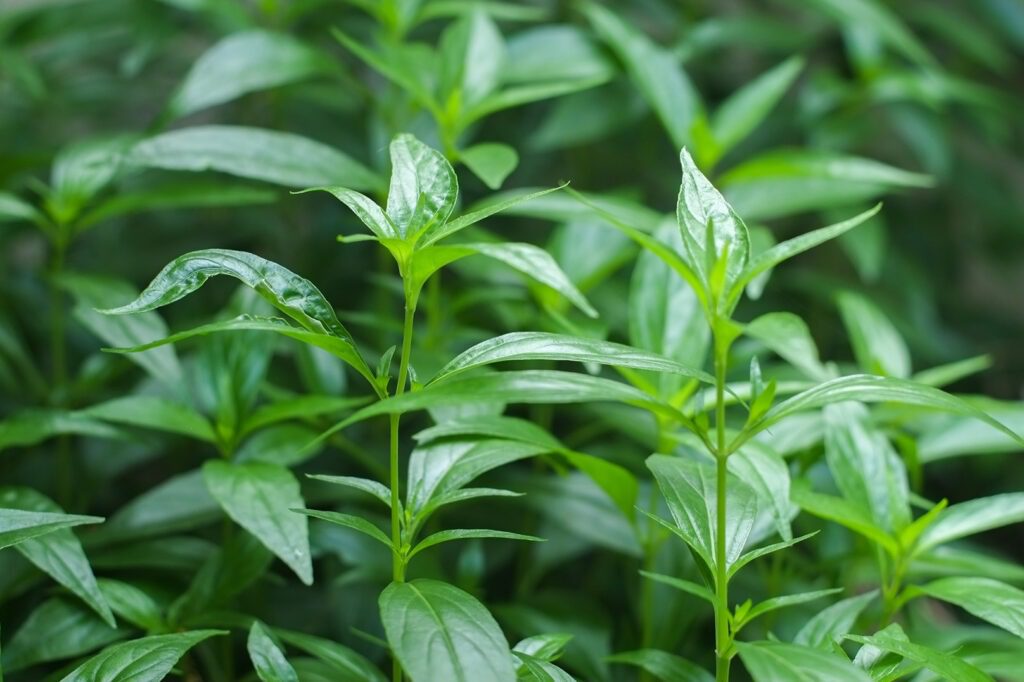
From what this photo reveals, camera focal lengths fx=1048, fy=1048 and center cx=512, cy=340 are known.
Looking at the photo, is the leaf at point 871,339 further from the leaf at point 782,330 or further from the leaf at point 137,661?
the leaf at point 137,661

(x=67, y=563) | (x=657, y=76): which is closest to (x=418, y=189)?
(x=67, y=563)

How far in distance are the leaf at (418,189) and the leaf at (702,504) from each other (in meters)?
0.18

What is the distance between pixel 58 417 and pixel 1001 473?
115 cm

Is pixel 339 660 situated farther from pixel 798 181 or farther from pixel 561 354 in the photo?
pixel 798 181

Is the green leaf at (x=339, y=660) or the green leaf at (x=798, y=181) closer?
the green leaf at (x=339, y=660)

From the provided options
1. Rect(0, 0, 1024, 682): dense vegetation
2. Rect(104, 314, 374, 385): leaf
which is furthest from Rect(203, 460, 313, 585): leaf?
Rect(104, 314, 374, 385): leaf

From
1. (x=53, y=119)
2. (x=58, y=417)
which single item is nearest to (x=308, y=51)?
(x=58, y=417)

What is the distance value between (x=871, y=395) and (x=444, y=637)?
0.74 feet

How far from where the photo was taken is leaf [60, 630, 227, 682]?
1.70 feet

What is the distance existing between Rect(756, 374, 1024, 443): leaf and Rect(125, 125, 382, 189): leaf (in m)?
0.39

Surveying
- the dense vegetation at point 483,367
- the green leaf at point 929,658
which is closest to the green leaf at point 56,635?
the dense vegetation at point 483,367

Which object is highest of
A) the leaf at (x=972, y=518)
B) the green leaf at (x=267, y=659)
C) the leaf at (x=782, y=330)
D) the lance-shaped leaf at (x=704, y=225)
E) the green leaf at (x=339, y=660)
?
the lance-shaped leaf at (x=704, y=225)

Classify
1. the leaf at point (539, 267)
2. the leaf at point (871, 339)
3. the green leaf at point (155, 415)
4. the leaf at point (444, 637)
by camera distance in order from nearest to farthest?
the leaf at point (444, 637), the leaf at point (539, 267), the green leaf at point (155, 415), the leaf at point (871, 339)

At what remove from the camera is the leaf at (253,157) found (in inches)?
29.4
